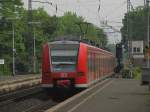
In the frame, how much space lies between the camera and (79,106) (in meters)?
20.1

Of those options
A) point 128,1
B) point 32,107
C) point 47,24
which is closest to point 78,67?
point 32,107

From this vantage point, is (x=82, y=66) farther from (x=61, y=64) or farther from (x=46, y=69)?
(x=46, y=69)

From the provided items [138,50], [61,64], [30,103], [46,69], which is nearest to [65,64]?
[61,64]

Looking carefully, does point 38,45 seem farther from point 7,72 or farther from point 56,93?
point 56,93

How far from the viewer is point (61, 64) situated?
28391 millimetres

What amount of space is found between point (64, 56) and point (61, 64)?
19.4 inches

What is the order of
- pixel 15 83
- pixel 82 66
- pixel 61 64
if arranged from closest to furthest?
pixel 61 64 < pixel 82 66 < pixel 15 83

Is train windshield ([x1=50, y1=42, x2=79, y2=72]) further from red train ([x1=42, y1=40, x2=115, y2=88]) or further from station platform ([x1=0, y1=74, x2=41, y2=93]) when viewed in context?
station platform ([x1=0, y1=74, x2=41, y2=93])

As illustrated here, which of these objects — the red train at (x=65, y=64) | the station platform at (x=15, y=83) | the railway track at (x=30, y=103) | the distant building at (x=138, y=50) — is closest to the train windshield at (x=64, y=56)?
the red train at (x=65, y=64)

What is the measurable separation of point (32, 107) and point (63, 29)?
98.6 metres

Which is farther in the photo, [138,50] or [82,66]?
[138,50]

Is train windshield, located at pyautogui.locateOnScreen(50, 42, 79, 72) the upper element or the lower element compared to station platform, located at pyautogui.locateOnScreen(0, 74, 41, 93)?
upper

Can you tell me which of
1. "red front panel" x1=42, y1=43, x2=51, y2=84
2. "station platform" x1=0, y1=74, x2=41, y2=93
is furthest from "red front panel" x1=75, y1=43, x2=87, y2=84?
"station platform" x1=0, y1=74, x2=41, y2=93

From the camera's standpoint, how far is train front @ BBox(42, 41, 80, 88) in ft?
92.4
